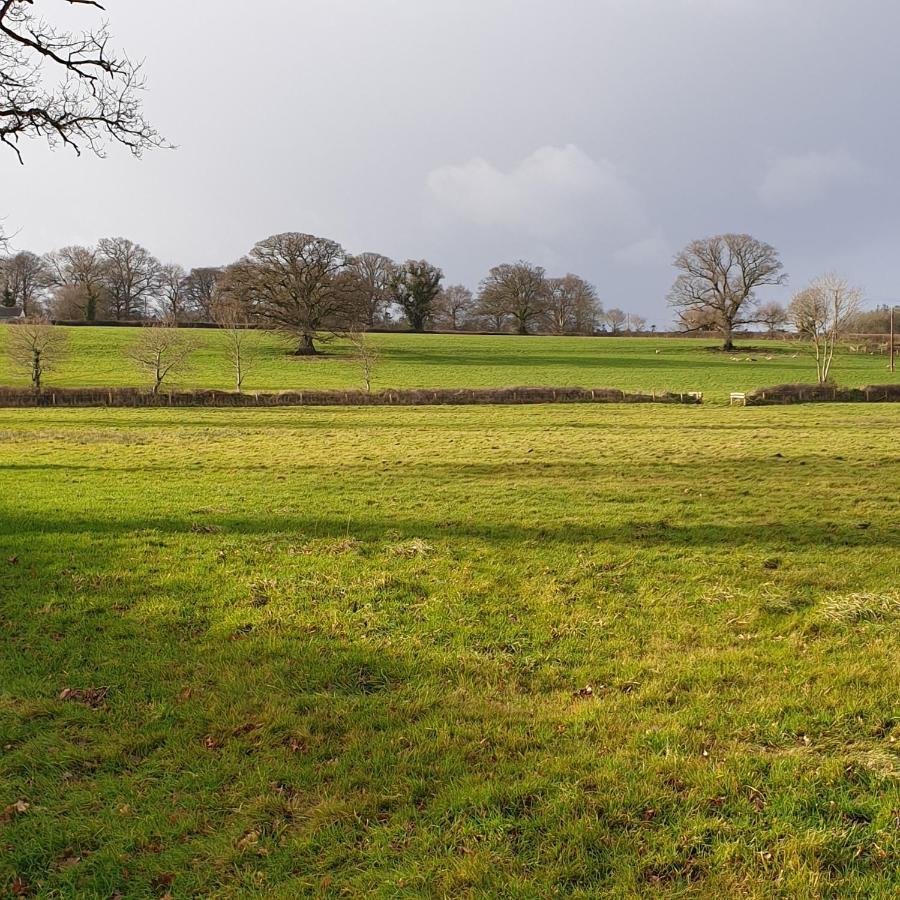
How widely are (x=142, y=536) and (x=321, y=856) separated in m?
6.82

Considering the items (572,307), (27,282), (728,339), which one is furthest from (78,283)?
(728,339)

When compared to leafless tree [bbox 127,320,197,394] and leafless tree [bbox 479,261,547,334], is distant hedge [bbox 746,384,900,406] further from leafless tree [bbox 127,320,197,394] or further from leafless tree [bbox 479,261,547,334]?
leafless tree [bbox 479,261,547,334]

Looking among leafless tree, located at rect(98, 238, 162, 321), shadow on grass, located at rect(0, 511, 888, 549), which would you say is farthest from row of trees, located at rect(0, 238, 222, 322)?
shadow on grass, located at rect(0, 511, 888, 549)

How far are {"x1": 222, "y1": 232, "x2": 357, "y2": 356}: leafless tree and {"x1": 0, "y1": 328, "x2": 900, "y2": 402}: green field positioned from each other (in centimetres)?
330

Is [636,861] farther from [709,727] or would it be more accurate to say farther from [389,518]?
[389,518]

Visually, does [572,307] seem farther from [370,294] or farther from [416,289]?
[370,294]

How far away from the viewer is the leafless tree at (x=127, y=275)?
86.6m

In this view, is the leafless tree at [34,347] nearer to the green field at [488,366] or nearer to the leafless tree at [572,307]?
the green field at [488,366]

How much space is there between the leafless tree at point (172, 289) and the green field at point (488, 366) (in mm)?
31051

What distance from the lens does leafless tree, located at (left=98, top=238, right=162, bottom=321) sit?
284 ft

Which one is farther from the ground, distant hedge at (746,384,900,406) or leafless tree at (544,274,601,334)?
leafless tree at (544,274,601,334)

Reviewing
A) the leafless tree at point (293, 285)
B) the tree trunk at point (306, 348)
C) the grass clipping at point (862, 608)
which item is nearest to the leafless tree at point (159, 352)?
the leafless tree at point (293, 285)

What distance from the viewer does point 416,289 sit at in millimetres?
83750

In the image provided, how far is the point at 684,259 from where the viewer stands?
6738cm
